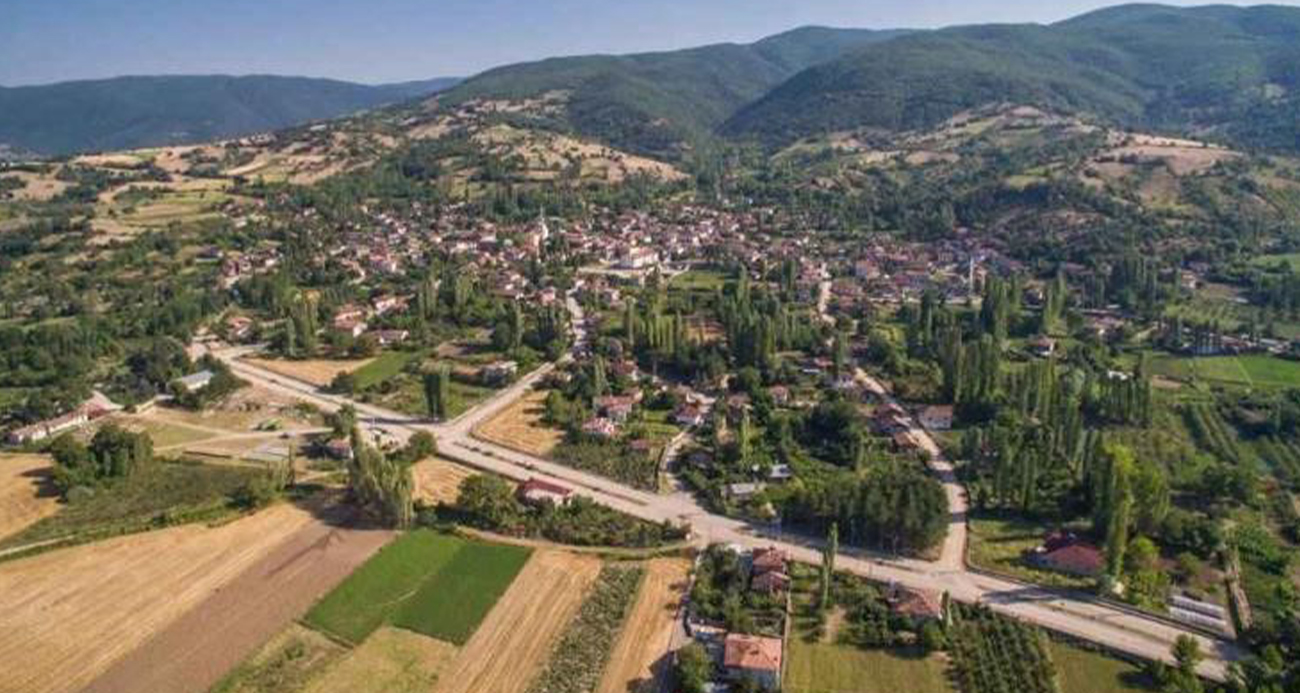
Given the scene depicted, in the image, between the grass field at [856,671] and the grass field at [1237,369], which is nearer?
the grass field at [856,671]

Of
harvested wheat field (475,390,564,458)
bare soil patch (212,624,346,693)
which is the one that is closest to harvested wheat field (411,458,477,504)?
harvested wheat field (475,390,564,458)

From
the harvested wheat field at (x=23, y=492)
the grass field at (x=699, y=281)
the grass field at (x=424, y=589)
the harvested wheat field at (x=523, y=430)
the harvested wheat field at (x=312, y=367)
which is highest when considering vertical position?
the grass field at (x=699, y=281)

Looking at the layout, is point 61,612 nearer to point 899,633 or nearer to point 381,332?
point 899,633

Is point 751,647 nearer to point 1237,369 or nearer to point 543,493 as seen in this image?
point 543,493

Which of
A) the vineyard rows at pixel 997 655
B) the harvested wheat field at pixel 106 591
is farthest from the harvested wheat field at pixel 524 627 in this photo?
the vineyard rows at pixel 997 655

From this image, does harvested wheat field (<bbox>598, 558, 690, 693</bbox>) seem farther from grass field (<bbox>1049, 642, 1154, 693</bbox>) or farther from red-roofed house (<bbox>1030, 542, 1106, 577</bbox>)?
red-roofed house (<bbox>1030, 542, 1106, 577</bbox>)

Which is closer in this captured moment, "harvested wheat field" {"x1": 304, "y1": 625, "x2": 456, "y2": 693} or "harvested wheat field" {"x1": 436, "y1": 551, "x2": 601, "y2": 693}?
"harvested wheat field" {"x1": 304, "y1": 625, "x2": 456, "y2": 693}

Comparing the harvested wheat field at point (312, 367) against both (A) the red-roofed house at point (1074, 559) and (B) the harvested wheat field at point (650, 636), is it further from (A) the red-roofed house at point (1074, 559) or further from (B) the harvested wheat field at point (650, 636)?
(A) the red-roofed house at point (1074, 559)

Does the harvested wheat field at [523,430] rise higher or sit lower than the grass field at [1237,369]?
higher
